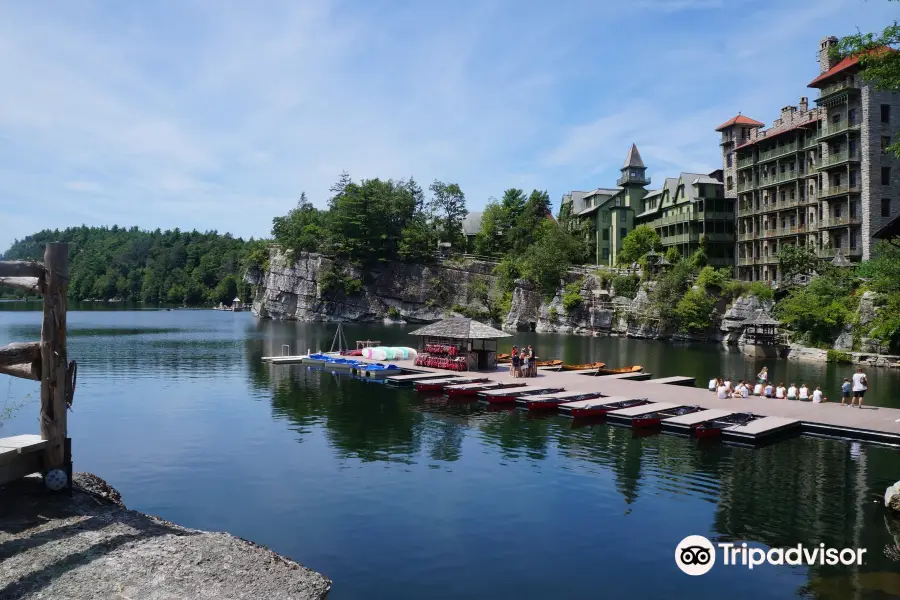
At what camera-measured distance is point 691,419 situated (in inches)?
1105

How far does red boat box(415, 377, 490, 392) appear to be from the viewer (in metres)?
38.5

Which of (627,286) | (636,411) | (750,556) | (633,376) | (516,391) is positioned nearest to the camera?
(750,556)

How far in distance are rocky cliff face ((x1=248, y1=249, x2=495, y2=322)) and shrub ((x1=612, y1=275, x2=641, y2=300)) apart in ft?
83.9

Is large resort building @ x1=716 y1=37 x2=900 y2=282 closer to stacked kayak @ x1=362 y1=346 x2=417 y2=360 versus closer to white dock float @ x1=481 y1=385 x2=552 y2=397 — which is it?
white dock float @ x1=481 y1=385 x2=552 y2=397

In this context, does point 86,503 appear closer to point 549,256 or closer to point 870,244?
point 870,244

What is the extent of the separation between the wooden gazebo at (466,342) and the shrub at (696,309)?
138 ft

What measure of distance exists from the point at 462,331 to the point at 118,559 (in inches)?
1272

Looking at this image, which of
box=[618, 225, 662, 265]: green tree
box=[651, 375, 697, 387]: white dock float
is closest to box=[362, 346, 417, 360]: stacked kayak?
box=[651, 375, 697, 387]: white dock float

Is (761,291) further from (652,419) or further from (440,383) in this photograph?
(652,419)

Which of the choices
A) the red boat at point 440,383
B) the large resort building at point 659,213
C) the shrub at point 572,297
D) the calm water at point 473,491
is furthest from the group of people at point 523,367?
the large resort building at point 659,213

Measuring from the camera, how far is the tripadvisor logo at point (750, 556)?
15023 millimetres

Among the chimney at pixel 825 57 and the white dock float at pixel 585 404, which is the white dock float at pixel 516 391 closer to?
the white dock float at pixel 585 404

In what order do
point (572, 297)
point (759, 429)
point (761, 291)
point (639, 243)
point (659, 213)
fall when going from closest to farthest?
point (759, 429), point (761, 291), point (639, 243), point (572, 297), point (659, 213)

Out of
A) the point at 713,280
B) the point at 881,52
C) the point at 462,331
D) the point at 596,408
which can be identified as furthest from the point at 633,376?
the point at 713,280
